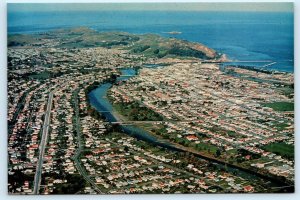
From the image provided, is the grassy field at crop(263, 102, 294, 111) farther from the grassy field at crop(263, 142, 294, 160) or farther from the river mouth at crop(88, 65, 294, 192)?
the river mouth at crop(88, 65, 294, 192)

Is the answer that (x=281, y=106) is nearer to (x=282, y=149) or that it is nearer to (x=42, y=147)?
(x=282, y=149)

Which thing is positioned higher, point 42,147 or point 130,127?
point 130,127

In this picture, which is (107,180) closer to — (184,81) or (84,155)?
(84,155)

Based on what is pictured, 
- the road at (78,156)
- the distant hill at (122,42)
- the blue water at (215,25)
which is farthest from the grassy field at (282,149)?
the road at (78,156)

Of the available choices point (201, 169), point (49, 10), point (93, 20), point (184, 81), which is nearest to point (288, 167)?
point (201, 169)

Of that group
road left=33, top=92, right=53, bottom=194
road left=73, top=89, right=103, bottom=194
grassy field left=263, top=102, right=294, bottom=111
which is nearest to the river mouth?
road left=73, top=89, right=103, bottom=194

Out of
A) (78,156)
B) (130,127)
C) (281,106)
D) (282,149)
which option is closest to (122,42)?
(130,127)
